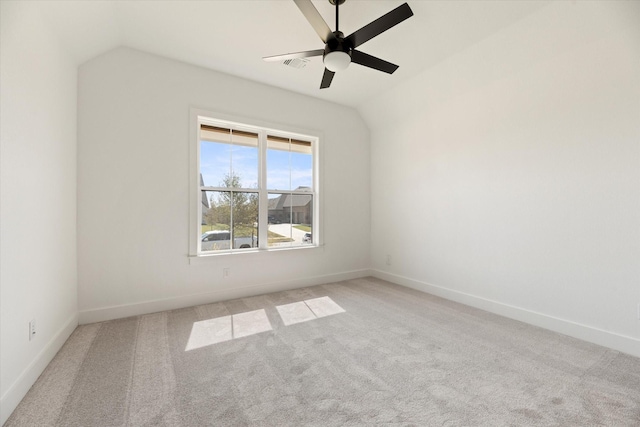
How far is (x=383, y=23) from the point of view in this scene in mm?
2061

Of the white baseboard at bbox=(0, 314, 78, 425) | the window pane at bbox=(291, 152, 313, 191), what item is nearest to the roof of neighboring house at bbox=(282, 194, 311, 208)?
the window pane at bbox=(291, 152, 313, 191)

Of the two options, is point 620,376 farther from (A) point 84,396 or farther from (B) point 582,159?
(A) point 84,396

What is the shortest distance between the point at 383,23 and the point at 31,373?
11.3 ft

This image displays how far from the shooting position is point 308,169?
4352 millimetres

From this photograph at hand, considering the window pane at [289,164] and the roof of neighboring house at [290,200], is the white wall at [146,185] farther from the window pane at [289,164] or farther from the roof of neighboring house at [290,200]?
the roof of neighboring house at [290,200]

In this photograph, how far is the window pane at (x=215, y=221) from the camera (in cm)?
349

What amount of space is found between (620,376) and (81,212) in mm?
4721

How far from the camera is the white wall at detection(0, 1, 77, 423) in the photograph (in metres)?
1.59

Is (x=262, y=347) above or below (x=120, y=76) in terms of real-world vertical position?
below

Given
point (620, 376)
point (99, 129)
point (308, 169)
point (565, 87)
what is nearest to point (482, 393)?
point (620, 376)

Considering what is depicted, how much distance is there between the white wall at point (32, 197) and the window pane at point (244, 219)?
1.64 meters

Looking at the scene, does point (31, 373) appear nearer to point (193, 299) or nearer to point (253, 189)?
point (193, 299)

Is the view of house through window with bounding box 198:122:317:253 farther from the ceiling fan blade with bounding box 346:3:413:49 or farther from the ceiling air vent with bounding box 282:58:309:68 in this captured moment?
the ceiling fan blade with bounding box 346:3:413:49

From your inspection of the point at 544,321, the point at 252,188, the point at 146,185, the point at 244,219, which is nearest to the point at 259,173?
the point at 252,188
